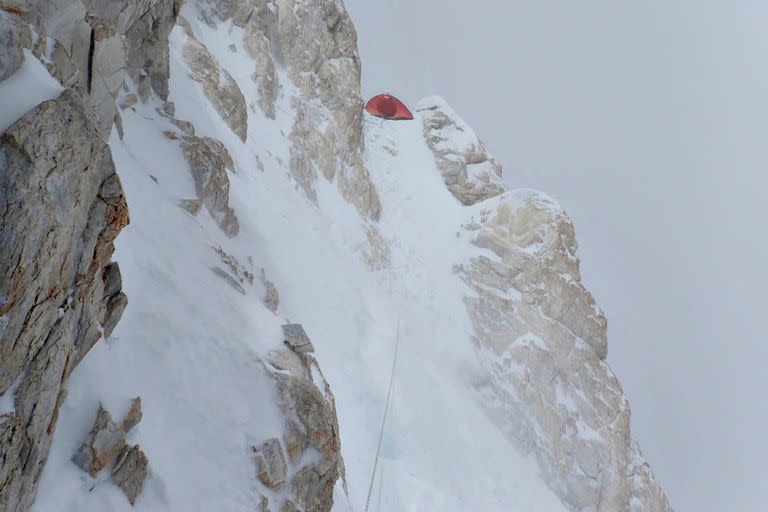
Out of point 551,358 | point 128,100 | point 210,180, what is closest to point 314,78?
point 210,180

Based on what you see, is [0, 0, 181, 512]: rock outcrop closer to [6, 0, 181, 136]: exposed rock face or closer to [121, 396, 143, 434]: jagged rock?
[6, 0, 181, 136]: exposed rock face

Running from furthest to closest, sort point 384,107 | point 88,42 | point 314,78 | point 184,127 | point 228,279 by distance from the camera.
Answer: point 384,107
point 314,78
point 184,127
point 228,279
point 88,42

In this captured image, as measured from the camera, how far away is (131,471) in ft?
27.7

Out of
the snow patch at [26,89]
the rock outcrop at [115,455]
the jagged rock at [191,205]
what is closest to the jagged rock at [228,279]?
the jagged rock at [191,205]

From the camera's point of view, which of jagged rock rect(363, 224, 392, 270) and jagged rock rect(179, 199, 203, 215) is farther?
jagged rock rect(363, 224, 392, 270)

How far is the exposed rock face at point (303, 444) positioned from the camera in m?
11.1

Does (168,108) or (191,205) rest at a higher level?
(168,108)

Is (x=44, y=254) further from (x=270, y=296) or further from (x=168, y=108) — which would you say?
(x=168, y=108)

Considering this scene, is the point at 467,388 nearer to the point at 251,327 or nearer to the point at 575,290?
the point at 575,290

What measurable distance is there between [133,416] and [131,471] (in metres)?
0.81

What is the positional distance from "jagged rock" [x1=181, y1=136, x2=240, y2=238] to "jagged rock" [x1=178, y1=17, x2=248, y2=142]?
24.3 feet

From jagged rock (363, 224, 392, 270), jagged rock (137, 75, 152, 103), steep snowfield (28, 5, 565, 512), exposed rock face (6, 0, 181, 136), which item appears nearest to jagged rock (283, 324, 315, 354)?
steep snowfield (28, 5, 565, 512)

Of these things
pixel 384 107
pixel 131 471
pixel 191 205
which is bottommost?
pixel 384 107

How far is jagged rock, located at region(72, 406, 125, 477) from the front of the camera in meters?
7.85
